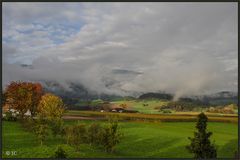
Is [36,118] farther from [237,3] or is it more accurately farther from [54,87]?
[237,3]

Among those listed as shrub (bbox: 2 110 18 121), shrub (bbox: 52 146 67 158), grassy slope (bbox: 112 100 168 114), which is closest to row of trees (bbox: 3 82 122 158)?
shrub (bbox: 2 110 18 121)

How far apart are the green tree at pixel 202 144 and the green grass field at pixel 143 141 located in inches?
37.7

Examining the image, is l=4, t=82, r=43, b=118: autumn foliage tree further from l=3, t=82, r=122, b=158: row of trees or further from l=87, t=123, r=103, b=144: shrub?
l=87, t=123, r=103, b=144: shrub

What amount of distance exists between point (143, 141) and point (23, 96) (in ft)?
23.4

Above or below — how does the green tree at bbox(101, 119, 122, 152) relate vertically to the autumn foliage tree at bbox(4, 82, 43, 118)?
below

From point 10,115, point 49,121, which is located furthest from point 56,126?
point 10,115

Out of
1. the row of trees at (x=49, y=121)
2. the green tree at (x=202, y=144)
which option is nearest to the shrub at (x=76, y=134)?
the row of trees at (x=49, y=121)

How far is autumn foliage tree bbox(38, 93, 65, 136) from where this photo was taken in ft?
103

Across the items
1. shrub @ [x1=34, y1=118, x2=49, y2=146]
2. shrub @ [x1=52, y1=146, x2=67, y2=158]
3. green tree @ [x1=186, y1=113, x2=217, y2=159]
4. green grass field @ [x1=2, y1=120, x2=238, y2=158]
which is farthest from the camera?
shrub @ [x1=34, y1=118, x2=49, y2=146]

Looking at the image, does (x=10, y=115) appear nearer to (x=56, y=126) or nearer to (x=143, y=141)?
(x=56, y=126)

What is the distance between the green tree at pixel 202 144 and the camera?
29.9m

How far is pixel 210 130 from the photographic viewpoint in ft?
104

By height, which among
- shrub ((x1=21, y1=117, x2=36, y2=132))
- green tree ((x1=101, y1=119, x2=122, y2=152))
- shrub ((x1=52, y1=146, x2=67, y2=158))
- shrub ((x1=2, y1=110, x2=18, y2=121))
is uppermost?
shrub ((x1=2, y1=110, x2=18, y2=121))

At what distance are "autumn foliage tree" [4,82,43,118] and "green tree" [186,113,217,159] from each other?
8681 mm
